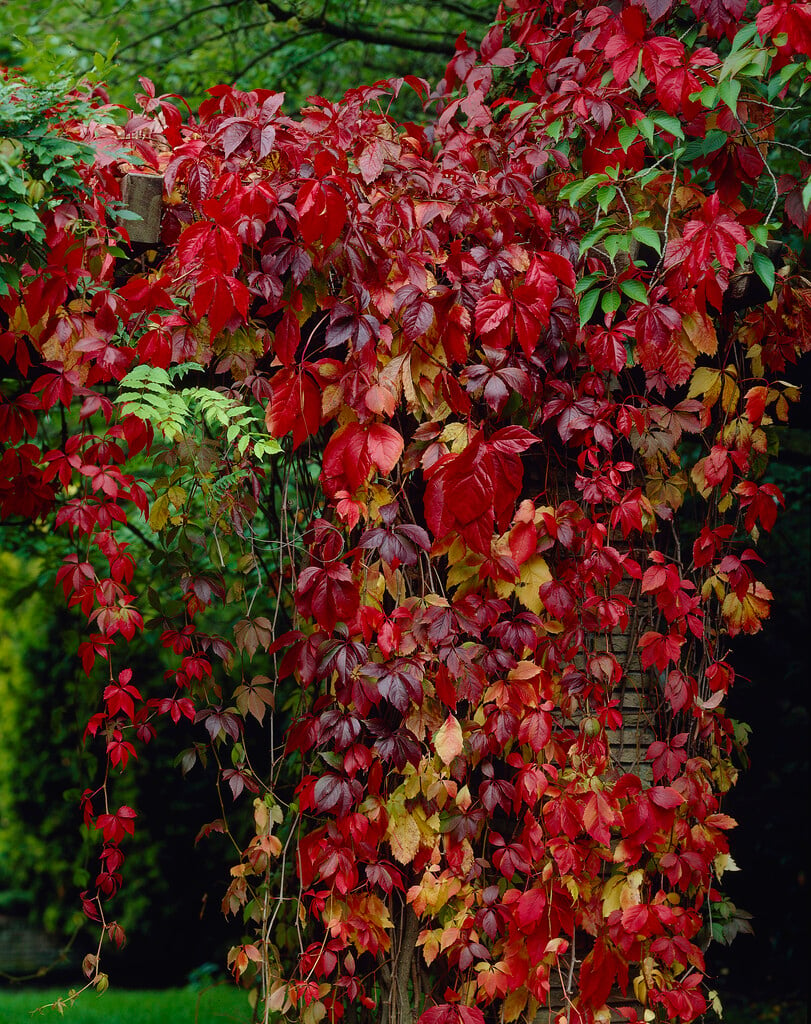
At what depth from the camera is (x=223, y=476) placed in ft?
6.86

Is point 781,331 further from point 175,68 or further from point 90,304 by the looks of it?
point 175,68

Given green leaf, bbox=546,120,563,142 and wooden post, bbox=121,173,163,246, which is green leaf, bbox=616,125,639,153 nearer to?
green leaf, bbox=546,120,563,142

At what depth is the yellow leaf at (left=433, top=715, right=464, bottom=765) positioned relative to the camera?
6.57 feet

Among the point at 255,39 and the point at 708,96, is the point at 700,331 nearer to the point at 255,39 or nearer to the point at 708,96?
the point at 708,96

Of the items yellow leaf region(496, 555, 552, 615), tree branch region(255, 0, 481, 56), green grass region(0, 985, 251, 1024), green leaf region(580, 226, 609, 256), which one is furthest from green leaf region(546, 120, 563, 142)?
green grass region(0, 985, 251, 1024)

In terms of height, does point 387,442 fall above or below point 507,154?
below

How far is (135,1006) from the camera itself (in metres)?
4.80

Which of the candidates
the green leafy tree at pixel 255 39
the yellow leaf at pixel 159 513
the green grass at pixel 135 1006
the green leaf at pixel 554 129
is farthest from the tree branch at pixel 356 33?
the green grass at pixel 135 1006

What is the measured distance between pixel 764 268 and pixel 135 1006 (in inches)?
185

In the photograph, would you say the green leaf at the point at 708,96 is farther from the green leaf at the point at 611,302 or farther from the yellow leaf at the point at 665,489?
the yellow leaf at the point at 665,489

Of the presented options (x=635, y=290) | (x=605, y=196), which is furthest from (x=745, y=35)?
(x=635, y=290)

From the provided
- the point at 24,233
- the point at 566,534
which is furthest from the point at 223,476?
the point at 566,534

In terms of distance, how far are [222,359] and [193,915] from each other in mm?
4441

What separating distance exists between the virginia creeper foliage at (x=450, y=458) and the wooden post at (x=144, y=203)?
2 cm
